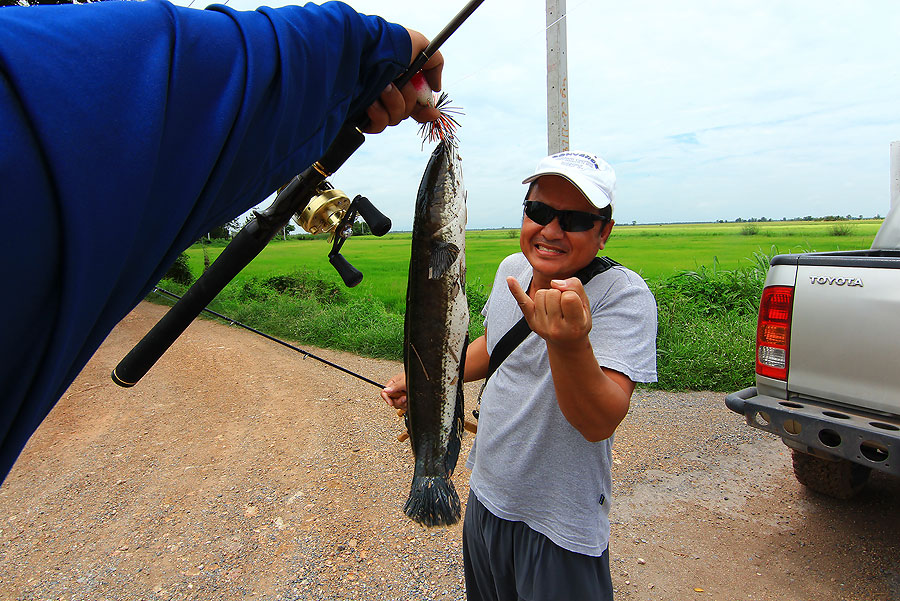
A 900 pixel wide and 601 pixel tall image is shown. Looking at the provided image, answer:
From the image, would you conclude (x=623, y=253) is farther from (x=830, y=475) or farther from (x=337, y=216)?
(x=337, y=216)

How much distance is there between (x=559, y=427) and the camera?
1.84 m

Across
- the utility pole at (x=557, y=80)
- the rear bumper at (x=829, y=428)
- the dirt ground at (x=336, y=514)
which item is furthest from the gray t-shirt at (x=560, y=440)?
the utility pole at (x=557, y=80)

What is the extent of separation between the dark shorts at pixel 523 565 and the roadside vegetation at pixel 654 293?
16.0 feet

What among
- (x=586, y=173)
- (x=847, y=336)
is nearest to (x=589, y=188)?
(x=586, y=173)

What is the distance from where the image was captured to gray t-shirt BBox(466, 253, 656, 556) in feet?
5.68

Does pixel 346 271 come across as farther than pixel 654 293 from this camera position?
No

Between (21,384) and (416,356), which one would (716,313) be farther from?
(21,384)

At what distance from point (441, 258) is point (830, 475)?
3794mm

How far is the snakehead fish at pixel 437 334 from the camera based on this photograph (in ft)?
5.31

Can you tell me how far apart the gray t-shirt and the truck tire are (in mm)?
2876

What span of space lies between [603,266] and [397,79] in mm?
1004

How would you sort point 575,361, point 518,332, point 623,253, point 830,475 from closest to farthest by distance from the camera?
point 575,361 < point 518,332 < point 830,475 < point 623,253

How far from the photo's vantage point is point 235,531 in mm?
3730

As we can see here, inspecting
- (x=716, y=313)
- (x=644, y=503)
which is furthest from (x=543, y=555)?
(x=716, y=313)
